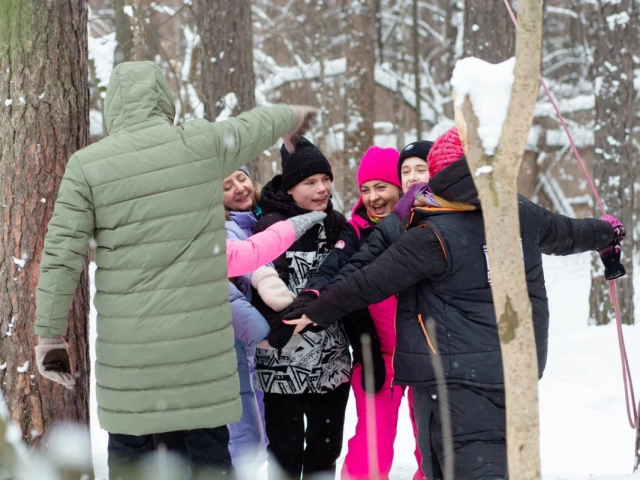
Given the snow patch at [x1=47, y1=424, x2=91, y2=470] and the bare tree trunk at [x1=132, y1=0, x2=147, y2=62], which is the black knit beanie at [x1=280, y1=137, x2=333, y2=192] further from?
the bare tree trunk at [x1=132, y1=0, x2=147, y2=62]

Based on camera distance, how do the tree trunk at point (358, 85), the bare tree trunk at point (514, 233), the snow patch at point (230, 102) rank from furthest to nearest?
the tree trunk at point (358, 85) < the snow patch at point (230, 102) < the bare tree trunk at point (514, 233)

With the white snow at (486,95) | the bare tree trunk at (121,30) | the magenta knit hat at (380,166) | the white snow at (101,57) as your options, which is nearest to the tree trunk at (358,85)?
the bare tree trunk at (121,30)

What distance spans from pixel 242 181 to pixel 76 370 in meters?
1.17

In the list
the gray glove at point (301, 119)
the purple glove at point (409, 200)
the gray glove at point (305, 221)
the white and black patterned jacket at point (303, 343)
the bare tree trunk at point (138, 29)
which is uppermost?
the bare tree trunk at point (138, 29)

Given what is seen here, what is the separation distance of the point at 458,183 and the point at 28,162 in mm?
1767

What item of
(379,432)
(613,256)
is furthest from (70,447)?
(613,256)

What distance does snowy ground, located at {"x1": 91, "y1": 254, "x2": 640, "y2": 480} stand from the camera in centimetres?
404

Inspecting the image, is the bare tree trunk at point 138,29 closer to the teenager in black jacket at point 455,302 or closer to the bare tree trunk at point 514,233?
the teenager in black jacket at point 455,302

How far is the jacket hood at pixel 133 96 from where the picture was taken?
2502mm

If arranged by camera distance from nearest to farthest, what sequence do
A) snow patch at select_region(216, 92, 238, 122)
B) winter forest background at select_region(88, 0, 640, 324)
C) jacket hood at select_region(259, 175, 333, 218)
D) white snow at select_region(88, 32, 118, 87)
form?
1. jacket hood at select_region(259, 175, 333, 218)
2. snow patch at select_region(216, 92, 238, 122)
3. winter forest background at select_region(88, 0, 640, 324)
4. white snow at select_region(88, 32, 118, 87)

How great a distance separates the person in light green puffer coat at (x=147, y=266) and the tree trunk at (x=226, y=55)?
14.9 feet

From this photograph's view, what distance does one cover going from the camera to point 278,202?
10.9 ft

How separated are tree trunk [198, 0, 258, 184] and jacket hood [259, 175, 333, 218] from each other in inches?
143

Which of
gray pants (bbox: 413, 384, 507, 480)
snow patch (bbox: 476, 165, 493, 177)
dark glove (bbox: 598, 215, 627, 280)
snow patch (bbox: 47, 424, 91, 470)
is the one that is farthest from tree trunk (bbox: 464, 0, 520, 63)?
snow patch (bbox: 476, 165, 493, 177)
